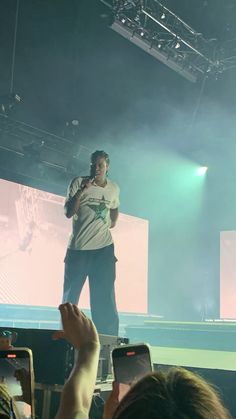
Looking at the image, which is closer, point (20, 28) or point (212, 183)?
point (20, 28)

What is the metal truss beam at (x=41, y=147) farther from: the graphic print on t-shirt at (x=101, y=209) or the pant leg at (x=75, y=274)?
the pant leg at (x=75, y=274)

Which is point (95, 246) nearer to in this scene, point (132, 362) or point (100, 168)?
point (100, 168)

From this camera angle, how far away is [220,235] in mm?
7797

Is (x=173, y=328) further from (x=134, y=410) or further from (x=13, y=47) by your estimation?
(x=134, y=410)

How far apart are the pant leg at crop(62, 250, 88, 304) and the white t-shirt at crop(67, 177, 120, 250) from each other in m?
0.08

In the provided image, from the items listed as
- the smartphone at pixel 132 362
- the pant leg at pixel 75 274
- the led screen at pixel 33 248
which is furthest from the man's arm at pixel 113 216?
the smartphone at pixel 132 362

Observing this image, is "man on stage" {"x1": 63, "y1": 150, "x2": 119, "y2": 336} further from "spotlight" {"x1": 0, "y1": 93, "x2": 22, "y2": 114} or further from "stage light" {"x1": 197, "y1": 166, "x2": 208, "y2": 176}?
"stage light" {"x1": 197, "y1": 166, "x2": 208, "y2": 176}

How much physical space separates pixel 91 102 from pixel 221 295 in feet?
10.7

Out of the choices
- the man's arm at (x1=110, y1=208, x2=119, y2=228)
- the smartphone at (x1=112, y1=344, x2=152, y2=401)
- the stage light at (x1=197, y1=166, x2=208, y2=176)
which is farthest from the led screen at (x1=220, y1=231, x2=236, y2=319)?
the smartphone at (x1=112, y1=344, x2=152, y2=401)

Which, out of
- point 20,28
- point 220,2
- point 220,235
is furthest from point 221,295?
point 20,28

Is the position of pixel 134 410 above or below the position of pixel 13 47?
below

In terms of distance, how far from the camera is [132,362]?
1441 mm

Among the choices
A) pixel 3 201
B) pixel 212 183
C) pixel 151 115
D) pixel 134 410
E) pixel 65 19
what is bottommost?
pixel 134 410

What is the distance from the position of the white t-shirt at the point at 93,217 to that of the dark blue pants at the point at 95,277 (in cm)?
6
